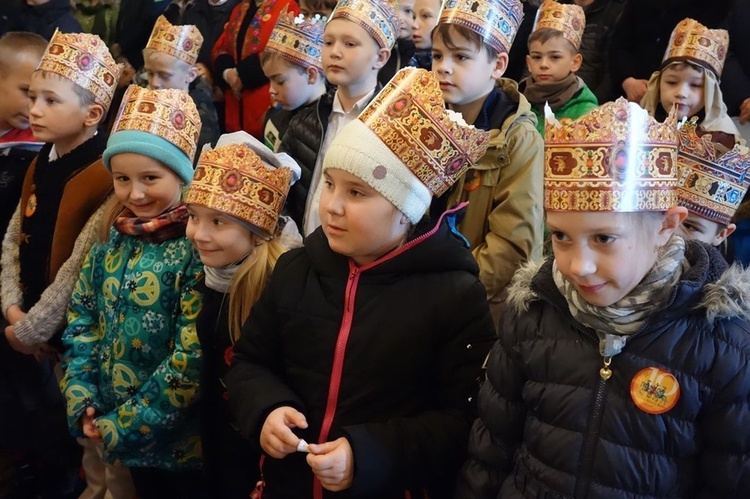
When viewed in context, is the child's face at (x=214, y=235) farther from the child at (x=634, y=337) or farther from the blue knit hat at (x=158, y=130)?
the child at (x=634, y=337)

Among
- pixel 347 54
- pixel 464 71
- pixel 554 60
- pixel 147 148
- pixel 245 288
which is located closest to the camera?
pixel 245 288

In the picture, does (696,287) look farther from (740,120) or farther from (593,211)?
(740,120)

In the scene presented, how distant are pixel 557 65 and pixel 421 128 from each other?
6.17 feet

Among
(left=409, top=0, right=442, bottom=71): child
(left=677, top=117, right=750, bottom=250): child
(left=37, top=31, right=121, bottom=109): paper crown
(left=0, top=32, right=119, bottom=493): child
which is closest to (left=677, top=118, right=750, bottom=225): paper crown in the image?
(left=677, top=117, right=750, bottom=250): child

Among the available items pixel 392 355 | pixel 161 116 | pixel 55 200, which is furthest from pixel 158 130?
pixel 392 355

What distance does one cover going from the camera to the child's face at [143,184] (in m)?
2.37

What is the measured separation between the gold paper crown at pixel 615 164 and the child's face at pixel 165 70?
3315mm

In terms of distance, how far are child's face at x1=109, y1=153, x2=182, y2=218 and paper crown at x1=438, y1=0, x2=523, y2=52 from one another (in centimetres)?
117

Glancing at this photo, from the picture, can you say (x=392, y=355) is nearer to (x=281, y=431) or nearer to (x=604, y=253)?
(x=281, y=431)

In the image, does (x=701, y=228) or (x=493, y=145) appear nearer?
(x=701, y=228)

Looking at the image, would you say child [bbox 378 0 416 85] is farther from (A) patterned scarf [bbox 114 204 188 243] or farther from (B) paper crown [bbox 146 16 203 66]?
(A) patterned scarf [bbox 114 204 188 243]

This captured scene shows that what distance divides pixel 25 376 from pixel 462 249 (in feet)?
7.53

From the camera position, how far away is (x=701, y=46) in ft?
10.6

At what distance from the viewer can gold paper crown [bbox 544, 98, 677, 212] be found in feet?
4.55
